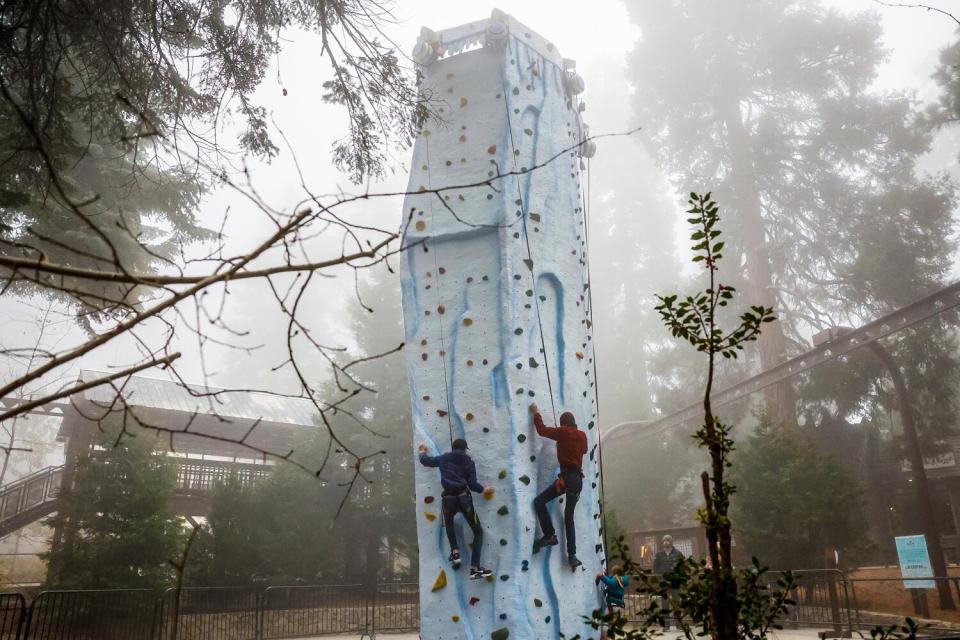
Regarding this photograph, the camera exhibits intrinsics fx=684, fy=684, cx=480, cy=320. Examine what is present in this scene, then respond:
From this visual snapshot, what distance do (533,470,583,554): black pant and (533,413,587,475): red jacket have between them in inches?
4.0

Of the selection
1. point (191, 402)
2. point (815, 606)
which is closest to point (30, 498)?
point (191, 402)

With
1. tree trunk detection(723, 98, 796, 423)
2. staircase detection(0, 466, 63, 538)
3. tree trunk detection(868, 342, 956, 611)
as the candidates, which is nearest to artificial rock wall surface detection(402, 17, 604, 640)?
tree trunk detection(868, 342, 956, 611)

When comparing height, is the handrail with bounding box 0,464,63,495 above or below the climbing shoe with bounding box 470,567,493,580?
above

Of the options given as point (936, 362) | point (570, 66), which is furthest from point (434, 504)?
point (936, 362)

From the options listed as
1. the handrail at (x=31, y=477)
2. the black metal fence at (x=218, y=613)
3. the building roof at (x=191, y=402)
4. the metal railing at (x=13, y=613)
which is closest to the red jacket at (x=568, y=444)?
the metal railing at (x=13, y=613)

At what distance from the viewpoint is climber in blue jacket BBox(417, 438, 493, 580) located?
6.28 meters

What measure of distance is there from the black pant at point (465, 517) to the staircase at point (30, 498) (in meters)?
11.7

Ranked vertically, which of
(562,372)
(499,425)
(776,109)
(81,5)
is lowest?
→ (499,425)

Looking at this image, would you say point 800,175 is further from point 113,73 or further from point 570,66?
point 113,73

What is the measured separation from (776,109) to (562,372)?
733 inches

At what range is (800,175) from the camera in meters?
20.6

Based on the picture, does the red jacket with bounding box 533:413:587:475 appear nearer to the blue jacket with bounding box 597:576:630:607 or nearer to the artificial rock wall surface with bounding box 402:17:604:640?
the artificial rock wall surface with bounding box 402:17:604:640

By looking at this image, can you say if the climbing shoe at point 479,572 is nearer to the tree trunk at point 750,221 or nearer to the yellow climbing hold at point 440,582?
the yellow climbing hold at point 440,582

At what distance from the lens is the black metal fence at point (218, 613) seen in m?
11.0
